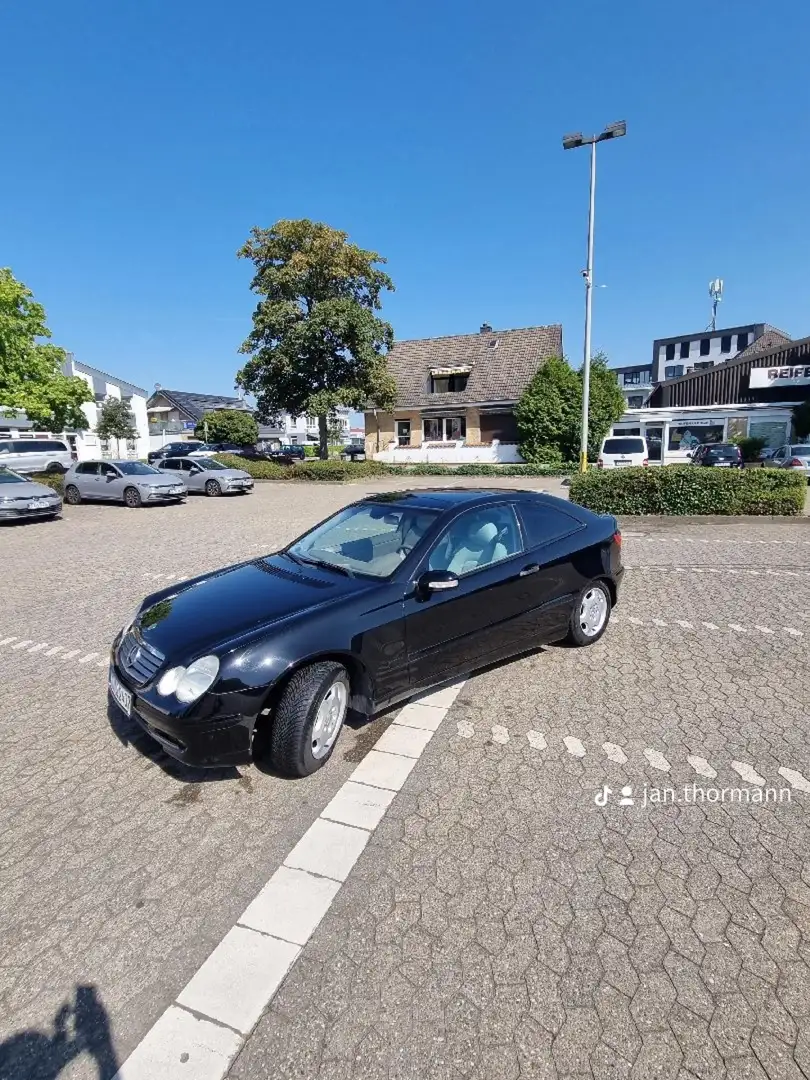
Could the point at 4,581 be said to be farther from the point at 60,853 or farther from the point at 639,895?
the point at 639,895

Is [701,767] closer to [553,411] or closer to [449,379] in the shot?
[553,411]

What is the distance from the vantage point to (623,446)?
19.9 metres

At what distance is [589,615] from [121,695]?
372 cm

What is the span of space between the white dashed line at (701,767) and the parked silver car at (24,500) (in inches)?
557

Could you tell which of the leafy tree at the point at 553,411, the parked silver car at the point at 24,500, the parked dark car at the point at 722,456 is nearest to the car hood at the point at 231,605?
the parked silver car at the point at 24,500

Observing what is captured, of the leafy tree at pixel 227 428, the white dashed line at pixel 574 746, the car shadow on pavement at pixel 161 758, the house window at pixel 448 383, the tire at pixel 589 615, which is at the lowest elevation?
the white dashed line at pixel 574 746

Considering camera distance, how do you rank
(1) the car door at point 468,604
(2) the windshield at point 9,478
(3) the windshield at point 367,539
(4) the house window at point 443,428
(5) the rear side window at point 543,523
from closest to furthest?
(1) the car door at point 468,604 < (3) the windshield at point 367,539 < (5) the rear side window at point 543,523 < (2) the windshield at point 9,478 < (4) the house window at point 443,428

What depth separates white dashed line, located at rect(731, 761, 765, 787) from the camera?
9.78 feet

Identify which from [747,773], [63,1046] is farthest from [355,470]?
[63,1046]

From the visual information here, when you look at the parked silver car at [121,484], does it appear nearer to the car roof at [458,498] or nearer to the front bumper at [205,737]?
the car roof at [458,498]

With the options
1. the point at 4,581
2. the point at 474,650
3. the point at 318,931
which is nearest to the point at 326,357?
the point at 4,581

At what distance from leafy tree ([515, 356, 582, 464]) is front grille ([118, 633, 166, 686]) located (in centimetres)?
2459

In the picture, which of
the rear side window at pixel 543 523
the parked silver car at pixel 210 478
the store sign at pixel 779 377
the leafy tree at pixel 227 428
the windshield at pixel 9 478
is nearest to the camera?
the rear side window at pixel 543 523

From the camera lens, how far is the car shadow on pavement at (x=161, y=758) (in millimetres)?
3104
